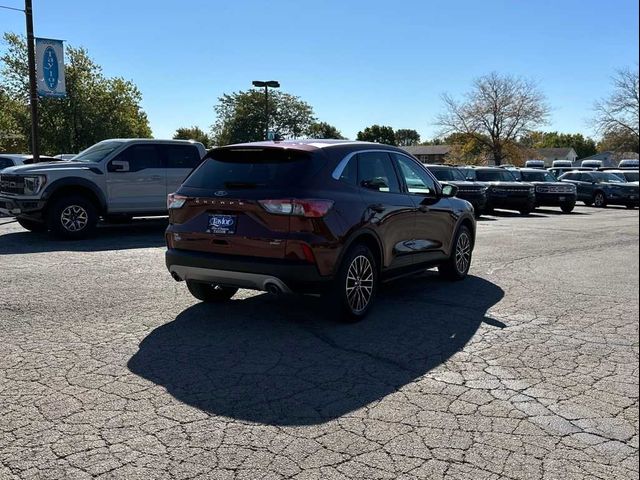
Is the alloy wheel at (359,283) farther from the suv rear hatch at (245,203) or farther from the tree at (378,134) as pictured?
the tree at (378,134)

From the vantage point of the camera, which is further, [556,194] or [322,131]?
[322,131]

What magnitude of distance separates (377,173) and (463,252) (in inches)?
93.5

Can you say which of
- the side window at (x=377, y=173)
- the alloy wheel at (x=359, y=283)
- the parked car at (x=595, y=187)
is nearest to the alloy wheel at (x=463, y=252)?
the side window at (x=377, y=173)

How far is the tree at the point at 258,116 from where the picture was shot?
69.3 metres

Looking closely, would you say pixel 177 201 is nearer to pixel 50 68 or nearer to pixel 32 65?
pixel 32 65

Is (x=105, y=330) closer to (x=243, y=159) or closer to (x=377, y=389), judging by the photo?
(x=243, y=159)

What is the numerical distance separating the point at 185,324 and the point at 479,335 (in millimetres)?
2741

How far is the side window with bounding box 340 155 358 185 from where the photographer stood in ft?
19.1

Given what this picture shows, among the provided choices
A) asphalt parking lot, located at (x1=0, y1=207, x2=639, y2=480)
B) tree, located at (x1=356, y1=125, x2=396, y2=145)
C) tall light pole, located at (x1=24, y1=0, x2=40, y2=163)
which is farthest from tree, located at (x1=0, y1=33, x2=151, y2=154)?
tree, located at (x1=356, y1=125, x2=396, y2=145)

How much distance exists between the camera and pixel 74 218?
11586 mm

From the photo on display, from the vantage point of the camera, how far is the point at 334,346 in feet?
16.6

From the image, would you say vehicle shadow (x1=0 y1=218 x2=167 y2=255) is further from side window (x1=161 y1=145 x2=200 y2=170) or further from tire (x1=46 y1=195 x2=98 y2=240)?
side window (x1=161 y1=145 x2=200 y2=170)

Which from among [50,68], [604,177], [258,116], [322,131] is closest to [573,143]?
[322,131]

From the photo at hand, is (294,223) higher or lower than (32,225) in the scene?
higher
